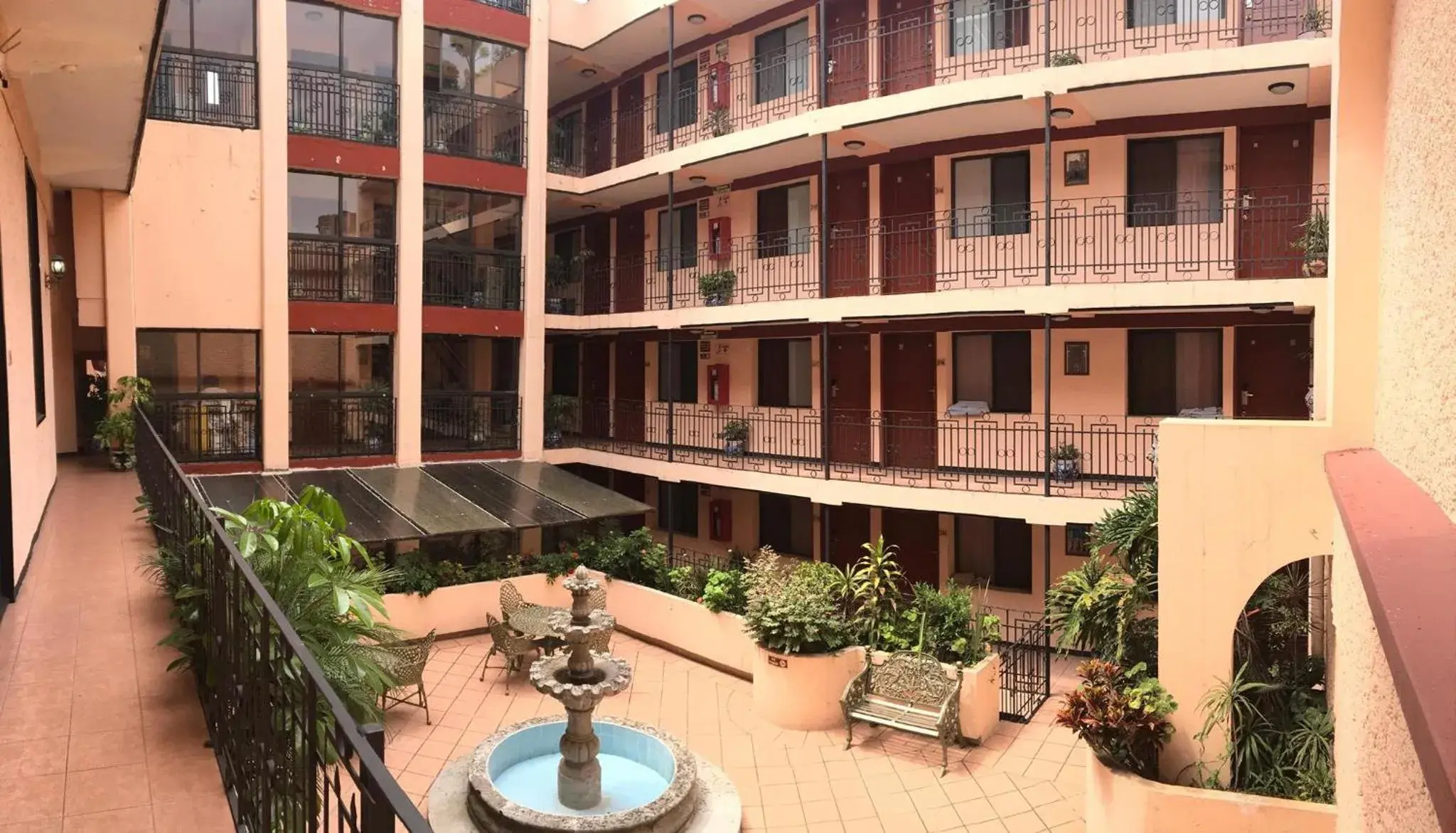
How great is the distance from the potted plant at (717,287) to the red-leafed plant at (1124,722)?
1089cm

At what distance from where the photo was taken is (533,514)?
49.9 ft

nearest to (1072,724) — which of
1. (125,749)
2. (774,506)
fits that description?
(125,749)

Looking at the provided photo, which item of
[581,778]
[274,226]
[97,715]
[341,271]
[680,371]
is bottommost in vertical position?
[581,778]

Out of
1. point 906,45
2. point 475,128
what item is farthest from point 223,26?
point 906,45

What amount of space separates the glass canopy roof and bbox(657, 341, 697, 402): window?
3.98 metres

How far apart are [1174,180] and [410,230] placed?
1340 centimetres

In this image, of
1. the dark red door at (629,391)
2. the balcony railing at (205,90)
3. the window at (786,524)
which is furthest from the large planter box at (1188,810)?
the balcony railing at (205,90)

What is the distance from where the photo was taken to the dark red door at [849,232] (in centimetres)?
1691

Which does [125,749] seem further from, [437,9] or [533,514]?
[437,9]

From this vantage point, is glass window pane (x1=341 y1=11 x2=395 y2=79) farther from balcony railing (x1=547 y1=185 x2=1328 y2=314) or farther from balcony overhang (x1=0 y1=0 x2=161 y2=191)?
balcony overhang (x1=0 y1=0 x2=161 y2=191)

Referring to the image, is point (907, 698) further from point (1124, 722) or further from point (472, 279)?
point (472, 279)

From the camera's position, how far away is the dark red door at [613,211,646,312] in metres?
21.2

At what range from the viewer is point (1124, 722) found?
8156 mm

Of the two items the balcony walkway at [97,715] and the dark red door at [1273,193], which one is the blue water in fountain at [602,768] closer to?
the balcony walkway at [97,715]
